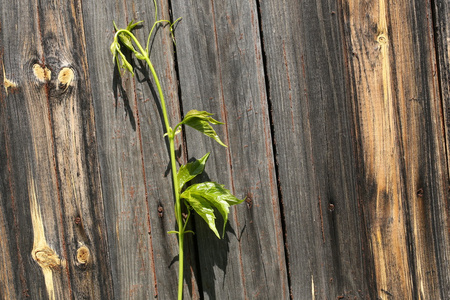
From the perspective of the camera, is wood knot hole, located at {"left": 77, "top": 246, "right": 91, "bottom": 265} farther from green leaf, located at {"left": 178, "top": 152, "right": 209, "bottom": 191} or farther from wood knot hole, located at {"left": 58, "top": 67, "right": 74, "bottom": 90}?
wood knot hole, located at {"left": 58, "top": 67, "right": 74, "bottom": 90}

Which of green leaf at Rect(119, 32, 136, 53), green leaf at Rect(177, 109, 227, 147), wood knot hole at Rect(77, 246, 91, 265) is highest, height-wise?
green leaf at Rect(119, 32, 136, 53)

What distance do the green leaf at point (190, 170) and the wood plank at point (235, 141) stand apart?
1.8 inches

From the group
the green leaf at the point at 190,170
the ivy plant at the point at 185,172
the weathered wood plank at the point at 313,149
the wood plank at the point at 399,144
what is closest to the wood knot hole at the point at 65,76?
the ivy plant at the point at 185,172

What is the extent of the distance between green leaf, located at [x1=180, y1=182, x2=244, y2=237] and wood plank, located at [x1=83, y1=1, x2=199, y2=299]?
114 millimetres

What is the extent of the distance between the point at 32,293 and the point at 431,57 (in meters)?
1.51

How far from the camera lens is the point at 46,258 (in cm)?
126

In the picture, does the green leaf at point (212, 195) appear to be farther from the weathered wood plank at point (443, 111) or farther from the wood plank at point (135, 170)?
the weathered wood plank at point (443, 111)

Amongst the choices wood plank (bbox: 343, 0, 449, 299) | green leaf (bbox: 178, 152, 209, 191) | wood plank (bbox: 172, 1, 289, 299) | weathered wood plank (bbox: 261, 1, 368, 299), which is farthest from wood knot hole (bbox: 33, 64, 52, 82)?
wood plank (bbox: 343, 0, 449, 299)

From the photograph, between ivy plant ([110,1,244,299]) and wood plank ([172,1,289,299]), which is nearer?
ivy plant ([110,1,244,299])

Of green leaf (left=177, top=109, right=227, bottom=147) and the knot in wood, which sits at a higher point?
green leaf (left=177, top=109, right=227, bottom=147)

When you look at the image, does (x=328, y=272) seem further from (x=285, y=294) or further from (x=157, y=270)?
(x=157, y=270)

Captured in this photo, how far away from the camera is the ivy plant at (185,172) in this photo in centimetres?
114

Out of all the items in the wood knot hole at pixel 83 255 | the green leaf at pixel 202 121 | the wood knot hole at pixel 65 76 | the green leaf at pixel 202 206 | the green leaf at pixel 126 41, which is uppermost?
the green leaf at pixel 126 41

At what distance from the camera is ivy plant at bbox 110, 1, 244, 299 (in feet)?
3.74
